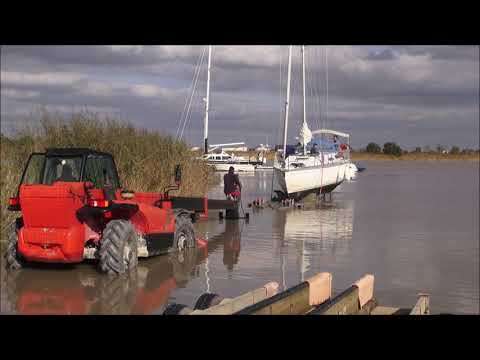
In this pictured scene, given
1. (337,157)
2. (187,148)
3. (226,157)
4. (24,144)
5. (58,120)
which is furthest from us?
(226,157)

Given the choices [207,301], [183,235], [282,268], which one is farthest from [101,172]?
[207,301]

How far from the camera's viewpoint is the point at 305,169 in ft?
91.7

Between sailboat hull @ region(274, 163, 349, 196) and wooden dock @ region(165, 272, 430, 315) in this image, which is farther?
sailboat hull @ region(274, 163, 349, 196)

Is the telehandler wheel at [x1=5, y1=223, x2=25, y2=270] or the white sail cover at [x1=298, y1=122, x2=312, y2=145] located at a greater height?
the white sail cover at [x1=298, y1=122, x2=312, y2=145]

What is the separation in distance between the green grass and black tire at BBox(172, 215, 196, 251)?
3196 mm

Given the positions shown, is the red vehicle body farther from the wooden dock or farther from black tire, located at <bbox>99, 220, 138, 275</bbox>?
the wooden dock

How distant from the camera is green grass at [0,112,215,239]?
1489 cm

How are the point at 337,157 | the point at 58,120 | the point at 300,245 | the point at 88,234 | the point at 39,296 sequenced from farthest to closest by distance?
1. the point at 337,157
2. the point at 58,120
3. the point at 300,245
4. the point at 88,234
5. the point at 39,296

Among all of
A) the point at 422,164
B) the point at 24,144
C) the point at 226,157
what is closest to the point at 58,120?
the point at 24,144

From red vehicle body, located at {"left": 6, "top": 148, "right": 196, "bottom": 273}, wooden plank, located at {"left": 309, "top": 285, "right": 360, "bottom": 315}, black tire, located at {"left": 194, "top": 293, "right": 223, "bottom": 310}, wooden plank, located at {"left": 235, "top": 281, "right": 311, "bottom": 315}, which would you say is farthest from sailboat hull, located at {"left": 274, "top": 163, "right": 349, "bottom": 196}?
wooden plank, located at {"left": 235, "top": 281, "right": 311, "bottom": 315}

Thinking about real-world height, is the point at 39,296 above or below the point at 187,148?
below
